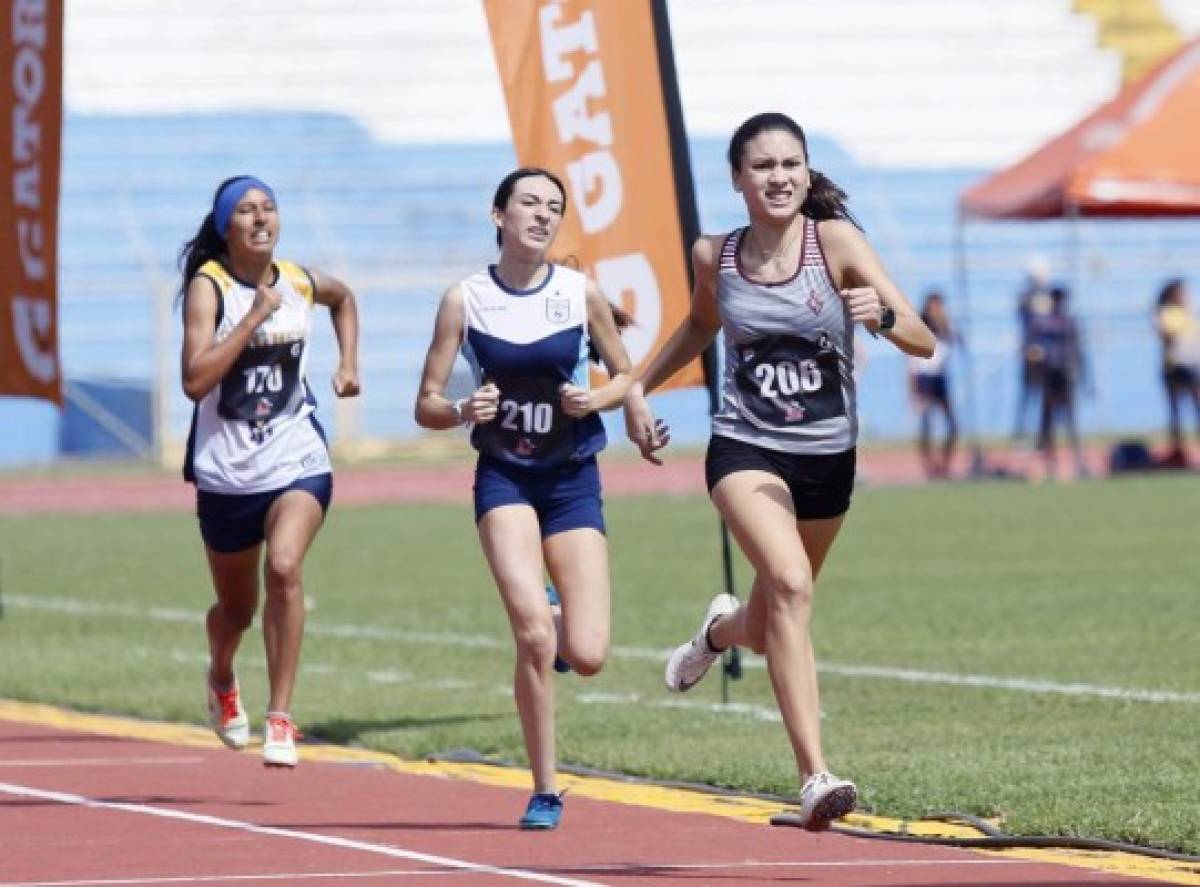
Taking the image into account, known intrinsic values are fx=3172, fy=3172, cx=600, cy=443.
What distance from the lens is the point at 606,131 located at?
44.6ft

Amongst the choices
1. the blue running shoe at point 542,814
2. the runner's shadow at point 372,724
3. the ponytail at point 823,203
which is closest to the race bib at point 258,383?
the runner's shadow at point 372,724

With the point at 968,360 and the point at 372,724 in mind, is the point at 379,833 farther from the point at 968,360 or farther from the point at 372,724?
the point at 968,360

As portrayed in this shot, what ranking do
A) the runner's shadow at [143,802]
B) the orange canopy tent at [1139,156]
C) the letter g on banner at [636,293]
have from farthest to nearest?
the orange canopy tent at [1139,156] → the letter g on banner at [636,293] → the runner's shadow at [143,802]

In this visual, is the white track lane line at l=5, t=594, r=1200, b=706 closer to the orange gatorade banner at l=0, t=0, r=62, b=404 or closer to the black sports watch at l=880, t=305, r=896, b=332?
the orange gatorade banner at l=0, t=0, r=62, b=404

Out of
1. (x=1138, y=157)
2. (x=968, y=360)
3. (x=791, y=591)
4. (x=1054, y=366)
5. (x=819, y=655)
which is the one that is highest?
(x=1138, y=157)

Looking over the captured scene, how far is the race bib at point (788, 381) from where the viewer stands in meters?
9.42

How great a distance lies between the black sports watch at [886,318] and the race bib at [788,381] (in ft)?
0.80

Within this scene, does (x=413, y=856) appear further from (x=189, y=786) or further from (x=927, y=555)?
(x=927, y=555)

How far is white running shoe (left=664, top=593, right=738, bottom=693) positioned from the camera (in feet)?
35.0

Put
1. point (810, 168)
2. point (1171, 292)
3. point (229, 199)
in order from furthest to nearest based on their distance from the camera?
point (1171, 292) < point (229, 199) < point (810, 168)

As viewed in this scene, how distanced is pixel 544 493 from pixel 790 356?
Answer: 3.76 feet

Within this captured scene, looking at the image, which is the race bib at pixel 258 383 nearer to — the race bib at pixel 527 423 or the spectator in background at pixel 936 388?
the race bib at pixel 527 423

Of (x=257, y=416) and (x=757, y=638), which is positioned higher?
(x=257, y=416)

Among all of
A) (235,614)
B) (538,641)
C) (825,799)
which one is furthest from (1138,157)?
(825,799)
